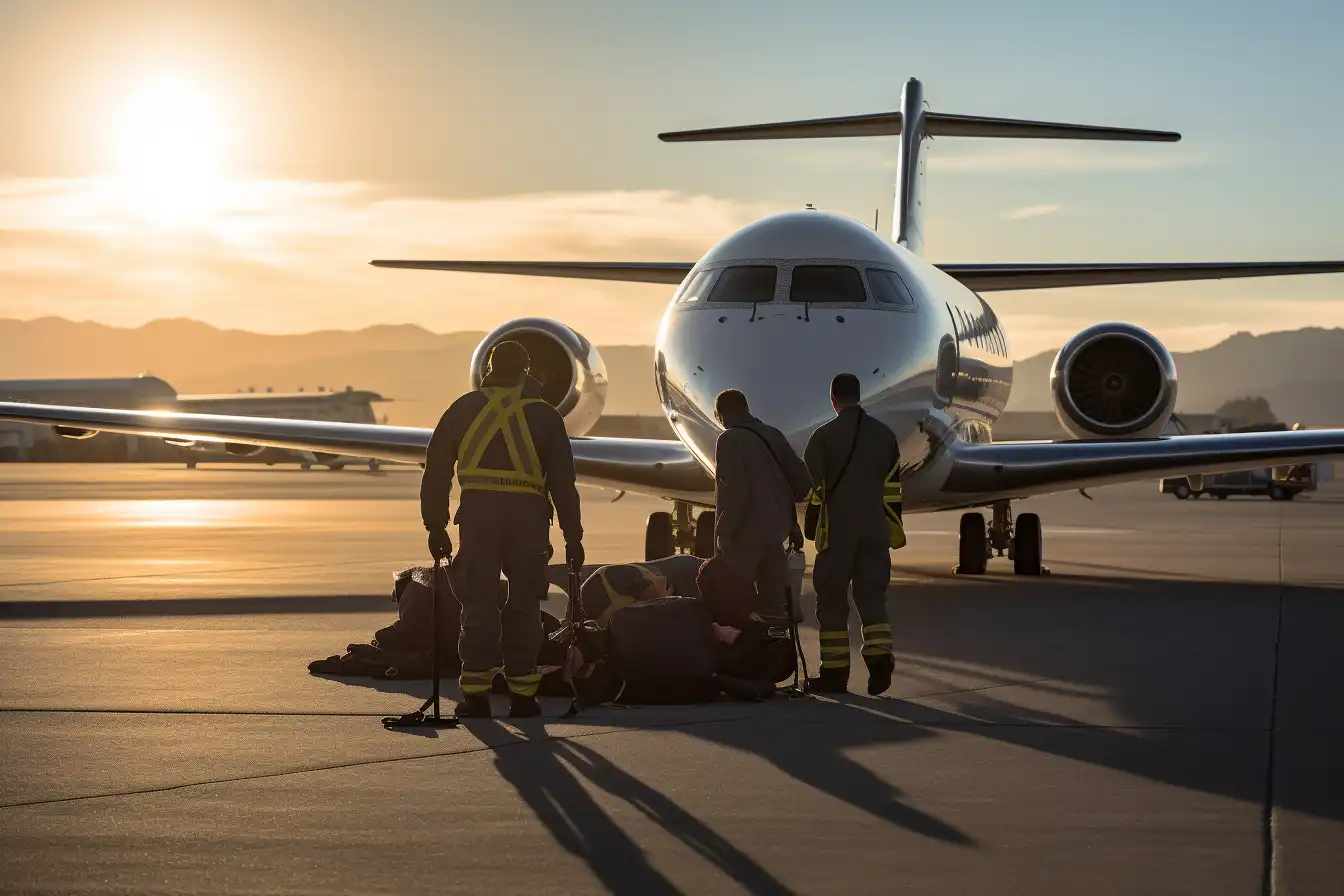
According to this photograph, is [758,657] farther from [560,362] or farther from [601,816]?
[560,362]

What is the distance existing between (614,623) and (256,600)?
23.3 ft

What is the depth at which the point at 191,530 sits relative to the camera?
98.3ft

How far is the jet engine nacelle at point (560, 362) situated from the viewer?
21.0m

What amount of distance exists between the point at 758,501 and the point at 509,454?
6.25 feet

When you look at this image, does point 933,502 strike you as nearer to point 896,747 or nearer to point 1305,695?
point 1305,695

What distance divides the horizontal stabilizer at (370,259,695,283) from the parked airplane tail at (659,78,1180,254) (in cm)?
358

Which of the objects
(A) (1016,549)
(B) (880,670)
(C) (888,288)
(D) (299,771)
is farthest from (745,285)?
(D) (299,771)

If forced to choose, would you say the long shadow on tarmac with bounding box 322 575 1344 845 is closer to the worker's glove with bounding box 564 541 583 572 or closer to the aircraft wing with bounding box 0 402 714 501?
the worker's glove with bounding box 564 541 583 572

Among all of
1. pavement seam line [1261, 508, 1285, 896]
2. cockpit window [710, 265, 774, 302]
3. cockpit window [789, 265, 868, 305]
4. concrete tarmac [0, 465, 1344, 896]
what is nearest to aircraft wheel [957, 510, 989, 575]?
concrete tarmac [0, 465, 1344, 896]

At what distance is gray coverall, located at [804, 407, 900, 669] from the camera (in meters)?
10.5

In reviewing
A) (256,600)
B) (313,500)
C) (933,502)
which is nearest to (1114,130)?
(933,502)

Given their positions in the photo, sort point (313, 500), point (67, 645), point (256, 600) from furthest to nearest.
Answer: point (313, 500)
point (256, 600)
point (67, 645)

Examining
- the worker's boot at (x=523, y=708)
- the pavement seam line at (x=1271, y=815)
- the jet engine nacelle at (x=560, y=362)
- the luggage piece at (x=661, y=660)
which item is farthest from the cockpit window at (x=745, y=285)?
the worker's boot at (x=523, y=708)

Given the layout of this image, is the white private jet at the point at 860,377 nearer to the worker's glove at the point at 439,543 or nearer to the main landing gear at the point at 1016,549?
the main landing gear at the point at 1016,549
